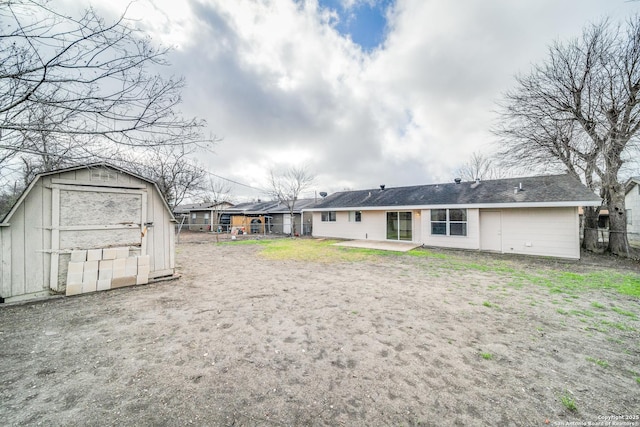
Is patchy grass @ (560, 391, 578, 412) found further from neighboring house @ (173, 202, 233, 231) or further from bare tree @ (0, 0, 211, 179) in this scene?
neighboring house @ (173, 202, 233, 231)

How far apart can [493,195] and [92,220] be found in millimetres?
15639

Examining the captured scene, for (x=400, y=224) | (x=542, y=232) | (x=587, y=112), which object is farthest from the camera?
(x=400, y=224)

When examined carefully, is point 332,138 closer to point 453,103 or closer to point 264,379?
point 453,103

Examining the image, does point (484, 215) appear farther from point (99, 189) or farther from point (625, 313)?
point (99, 189)

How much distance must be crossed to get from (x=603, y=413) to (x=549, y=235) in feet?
37.1

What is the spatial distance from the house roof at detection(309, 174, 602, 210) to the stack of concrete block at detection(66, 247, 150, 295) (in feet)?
41.6

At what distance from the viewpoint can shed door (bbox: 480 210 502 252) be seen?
11234 mm

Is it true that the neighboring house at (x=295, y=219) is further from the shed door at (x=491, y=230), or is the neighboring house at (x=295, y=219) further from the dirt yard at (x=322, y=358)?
the dirt yard at (x=322, y=358)

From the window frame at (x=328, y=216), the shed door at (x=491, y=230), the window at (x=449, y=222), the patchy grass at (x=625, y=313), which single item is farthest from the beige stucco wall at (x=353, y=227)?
the patchy grass at (x=625, y=313)

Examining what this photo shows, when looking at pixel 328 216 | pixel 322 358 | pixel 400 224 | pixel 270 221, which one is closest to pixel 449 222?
pixel 400 224

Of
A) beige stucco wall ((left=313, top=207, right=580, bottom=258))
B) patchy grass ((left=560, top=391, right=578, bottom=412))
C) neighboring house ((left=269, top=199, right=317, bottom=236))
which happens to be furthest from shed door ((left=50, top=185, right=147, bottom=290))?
neighboring house ((left=269, top=199, right=317, bottom=236))

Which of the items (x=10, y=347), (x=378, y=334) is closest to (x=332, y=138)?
(x=378, y=334)

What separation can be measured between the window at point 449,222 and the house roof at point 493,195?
1.67ft

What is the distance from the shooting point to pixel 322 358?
2.82 m
